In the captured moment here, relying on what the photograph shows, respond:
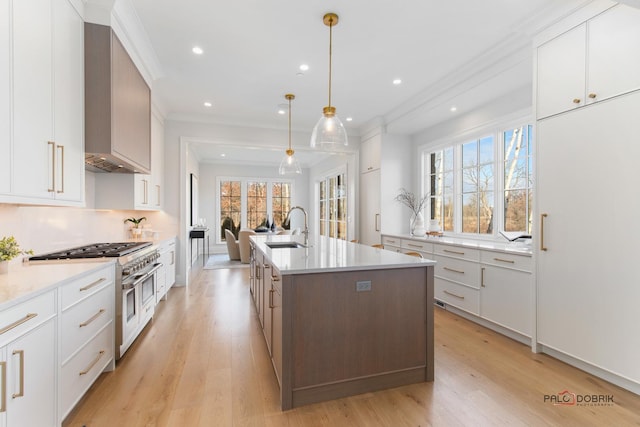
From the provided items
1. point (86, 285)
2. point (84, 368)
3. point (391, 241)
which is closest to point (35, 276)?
point (86, 285)

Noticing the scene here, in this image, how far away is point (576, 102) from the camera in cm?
231

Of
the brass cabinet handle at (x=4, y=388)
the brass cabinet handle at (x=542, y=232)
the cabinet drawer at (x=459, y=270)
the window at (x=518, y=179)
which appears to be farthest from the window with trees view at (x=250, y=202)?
the brass cabinet handle at (x=4, y=388)

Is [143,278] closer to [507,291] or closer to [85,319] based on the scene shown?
[85,319]

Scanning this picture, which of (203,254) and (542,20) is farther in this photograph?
(203,254)

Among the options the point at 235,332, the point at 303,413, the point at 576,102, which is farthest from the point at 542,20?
the point at 235,332

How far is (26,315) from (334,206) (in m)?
6.83

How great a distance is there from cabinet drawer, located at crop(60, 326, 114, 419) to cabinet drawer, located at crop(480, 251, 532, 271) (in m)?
3.51

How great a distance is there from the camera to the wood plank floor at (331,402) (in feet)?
5.89

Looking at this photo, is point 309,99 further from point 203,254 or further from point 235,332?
point 203,254

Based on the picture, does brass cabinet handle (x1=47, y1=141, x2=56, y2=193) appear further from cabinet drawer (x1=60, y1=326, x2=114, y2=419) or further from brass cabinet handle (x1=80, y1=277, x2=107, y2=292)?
cabinet drawer (x1=60, y1=326, x2=114, y2=419)

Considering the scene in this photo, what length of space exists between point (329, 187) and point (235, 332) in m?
5.73

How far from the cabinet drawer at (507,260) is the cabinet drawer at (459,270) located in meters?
0.15

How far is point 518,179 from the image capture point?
3.62 m

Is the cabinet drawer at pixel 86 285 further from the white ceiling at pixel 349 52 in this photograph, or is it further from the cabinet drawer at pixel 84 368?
the white ceiling at pixel 349 52
